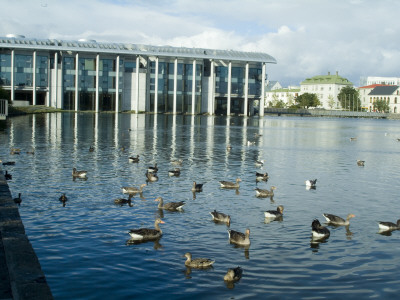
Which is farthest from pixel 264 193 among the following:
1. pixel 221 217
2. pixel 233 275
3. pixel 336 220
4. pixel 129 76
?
pixel 129 76

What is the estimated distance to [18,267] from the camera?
11.0 m

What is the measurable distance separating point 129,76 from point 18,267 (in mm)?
116773

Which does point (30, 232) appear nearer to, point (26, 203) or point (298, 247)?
point (26, 203)

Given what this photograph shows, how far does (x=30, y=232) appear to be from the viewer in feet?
52.2

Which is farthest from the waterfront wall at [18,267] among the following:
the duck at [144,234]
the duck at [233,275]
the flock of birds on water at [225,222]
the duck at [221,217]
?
the duck at [221,217]

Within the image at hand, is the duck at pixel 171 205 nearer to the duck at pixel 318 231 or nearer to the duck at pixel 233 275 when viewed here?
the duck at pixel 318 231

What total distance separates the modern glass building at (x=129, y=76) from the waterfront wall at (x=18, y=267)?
106m

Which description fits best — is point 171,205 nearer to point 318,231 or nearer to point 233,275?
point 318,231

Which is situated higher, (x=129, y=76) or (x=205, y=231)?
(x=129, y=76)

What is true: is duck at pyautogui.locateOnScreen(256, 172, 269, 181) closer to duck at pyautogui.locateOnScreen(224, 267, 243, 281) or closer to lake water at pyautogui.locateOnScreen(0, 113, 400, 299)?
lake water at pyautogui.locateOnScreen(0, 113, 400, 299)

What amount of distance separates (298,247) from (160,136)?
4044cm

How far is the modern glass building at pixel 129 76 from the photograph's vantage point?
116438 mm

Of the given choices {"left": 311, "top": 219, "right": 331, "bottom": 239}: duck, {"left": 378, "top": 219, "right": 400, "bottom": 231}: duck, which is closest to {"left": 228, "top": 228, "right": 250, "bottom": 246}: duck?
{"left": 311, "top": 219, "right": 331, "bottom": 239}: duck

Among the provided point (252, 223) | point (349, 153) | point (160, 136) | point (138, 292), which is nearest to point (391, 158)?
point (349, 153)
